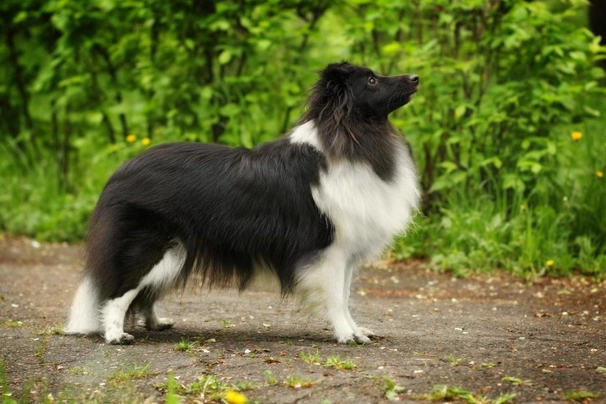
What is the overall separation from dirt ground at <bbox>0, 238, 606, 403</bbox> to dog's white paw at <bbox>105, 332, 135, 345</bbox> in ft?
0.19

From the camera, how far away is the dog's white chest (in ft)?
15.4

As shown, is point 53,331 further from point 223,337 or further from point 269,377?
point 269,377

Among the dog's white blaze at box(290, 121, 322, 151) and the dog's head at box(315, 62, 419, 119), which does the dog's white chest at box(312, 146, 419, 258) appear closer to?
the dog's white blaze at box(290, 121, 322, 151)

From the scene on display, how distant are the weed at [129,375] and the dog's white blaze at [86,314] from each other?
3.08 ft

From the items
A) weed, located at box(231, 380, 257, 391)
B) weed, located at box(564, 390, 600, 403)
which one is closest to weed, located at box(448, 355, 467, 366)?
weed, located at box(564, 390, 600, 403)

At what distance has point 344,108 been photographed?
4867 millimetres

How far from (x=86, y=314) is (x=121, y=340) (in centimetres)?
30

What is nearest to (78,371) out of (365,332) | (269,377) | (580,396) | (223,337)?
(269,377)

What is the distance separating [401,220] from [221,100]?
398 centimetres

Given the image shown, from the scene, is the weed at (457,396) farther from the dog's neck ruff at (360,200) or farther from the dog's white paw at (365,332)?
the dog's neck ruff at (360,200)

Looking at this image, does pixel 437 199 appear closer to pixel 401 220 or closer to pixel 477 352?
pixel 401 220

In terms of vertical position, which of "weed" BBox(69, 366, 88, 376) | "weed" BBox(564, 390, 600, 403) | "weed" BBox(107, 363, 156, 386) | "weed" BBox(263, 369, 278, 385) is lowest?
"weed" BBox(69, 366, 88, 376)

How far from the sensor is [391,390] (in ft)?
11.7

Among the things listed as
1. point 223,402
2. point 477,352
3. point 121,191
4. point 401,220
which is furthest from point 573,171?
point 223,402
